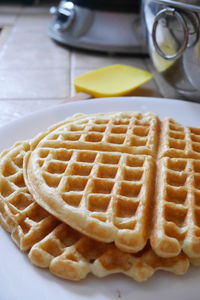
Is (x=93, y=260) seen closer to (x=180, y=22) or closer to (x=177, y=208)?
(x=177, y=208)

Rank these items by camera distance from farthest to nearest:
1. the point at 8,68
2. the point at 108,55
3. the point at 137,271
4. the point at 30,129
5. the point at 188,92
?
Result: the point at 108,55 < the point at 8,68 < the point at 188,92 < the point at 30,129 < the point at 137,271

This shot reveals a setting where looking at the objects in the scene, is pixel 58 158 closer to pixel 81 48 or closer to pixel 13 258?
pixel 13 258

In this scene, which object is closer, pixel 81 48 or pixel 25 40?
pixel 81 48

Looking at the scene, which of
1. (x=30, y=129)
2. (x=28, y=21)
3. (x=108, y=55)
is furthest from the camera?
(x=28, y=21)

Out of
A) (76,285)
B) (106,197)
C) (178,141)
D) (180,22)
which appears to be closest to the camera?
(76,285)

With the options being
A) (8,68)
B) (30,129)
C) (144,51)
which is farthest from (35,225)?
(144,51)

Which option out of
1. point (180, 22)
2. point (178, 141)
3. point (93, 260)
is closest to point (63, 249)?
point (93, 260)

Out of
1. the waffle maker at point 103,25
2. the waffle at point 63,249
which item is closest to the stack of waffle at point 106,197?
the waffle at point 63,249

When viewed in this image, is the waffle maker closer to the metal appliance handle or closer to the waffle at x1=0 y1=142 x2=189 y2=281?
the metal appliance handle
